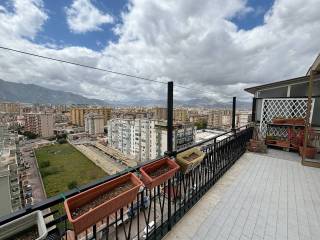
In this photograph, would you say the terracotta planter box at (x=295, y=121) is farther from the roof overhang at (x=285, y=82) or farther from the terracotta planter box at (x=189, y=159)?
the terracotta planter box at (x=189, y=159)

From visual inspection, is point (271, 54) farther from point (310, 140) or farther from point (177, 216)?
point (177, 216)

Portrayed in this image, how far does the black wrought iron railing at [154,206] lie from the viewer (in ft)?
2.90

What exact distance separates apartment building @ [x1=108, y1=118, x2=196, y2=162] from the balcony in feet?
40.9

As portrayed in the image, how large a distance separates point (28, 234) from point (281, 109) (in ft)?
22.0

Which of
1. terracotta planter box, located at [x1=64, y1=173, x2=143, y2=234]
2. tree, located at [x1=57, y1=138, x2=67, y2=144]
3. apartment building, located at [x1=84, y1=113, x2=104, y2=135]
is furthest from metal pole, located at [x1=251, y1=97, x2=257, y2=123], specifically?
tree, located at [x1=57, y1=138, x2=67, y2=144]

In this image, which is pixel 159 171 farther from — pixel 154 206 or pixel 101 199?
pixel 101 199

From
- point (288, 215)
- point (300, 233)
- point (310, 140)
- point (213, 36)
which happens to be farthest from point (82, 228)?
point (213, 36)

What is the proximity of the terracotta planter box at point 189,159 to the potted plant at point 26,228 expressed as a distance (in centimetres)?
129

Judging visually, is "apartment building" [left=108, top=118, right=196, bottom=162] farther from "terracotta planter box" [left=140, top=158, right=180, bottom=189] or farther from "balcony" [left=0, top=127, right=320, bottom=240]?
"terracotta planter box" [left=140, top=158, right=180, bottom=189]

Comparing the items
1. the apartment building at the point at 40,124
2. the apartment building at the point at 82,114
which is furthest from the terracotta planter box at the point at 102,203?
the apartment building at the point at 82,114

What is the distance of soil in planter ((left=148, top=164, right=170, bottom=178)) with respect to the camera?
4.66 ft

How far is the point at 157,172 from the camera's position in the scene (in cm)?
148

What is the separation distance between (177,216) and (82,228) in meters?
1.35

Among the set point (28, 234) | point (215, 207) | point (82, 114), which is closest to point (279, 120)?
point (215, 207)
